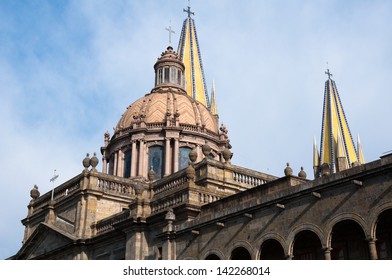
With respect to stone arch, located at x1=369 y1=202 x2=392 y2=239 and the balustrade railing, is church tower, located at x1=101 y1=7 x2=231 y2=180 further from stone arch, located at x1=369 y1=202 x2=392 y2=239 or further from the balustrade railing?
stone arch, located at x1=369 y1=202 x2=392 y2=239

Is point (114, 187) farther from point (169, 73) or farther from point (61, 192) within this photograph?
point (169, 73)

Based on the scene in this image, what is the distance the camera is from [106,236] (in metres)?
34.6

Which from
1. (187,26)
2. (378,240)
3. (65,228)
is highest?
(187,26)

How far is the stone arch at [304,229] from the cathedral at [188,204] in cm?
4

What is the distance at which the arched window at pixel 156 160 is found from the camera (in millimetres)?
46000

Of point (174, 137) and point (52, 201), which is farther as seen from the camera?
point (174, 137)

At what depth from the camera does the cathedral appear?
20828mm

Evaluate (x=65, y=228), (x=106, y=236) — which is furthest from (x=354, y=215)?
(x=65, y=228)

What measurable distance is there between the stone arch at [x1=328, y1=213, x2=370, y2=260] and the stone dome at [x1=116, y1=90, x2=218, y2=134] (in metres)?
26.1

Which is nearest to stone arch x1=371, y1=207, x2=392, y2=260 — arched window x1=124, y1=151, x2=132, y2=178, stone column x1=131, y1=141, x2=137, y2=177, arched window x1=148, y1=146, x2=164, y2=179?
→ arched window x1=148, y1=146, x2=164, y2=179

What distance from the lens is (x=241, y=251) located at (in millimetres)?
25016

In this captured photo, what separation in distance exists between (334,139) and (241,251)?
51.6 meters
